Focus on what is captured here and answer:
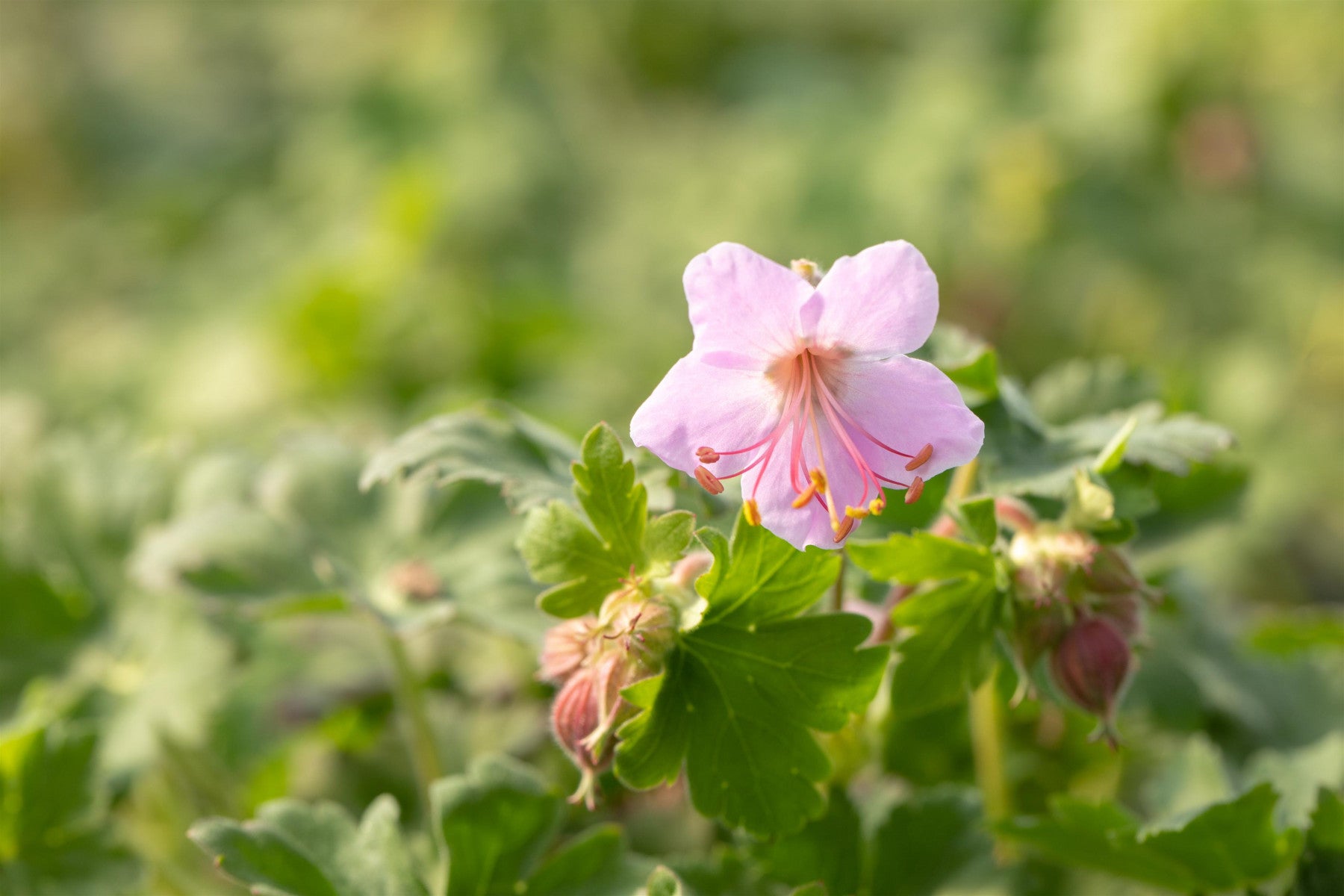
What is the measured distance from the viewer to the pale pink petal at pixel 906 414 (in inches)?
22.6

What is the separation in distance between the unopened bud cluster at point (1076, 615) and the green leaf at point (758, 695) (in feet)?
0.33

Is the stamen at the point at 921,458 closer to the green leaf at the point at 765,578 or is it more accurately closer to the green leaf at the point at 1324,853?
the green leaf at the point at 765,578

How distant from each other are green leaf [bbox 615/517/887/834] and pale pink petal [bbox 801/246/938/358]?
11 centimetres

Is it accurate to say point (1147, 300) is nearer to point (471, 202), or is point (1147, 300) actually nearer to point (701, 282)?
point (471, 202)

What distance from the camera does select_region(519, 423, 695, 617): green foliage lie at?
23.2 inches

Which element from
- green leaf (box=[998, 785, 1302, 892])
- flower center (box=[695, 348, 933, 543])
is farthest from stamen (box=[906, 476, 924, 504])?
green leaf (box=[998, 785, 1302, 892])

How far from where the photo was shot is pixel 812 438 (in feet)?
2.08

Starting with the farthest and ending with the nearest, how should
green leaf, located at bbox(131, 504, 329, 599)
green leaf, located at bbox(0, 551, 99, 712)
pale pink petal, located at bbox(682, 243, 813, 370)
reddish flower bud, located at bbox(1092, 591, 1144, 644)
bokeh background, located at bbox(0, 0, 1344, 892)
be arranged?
bokeh background, located at bbox(0, 0, 1344, 892)
green leaf, located at bbox(0, 551, 99, 712)
green leaf, located at bbox(131, 504, 329, 599)
reddish flower bud, located at bbox(1092, 591, 1144, 644)
pale pink petal, located at bbox(682, 243, 813, 370)

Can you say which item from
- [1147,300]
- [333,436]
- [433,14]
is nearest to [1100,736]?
[333,436]

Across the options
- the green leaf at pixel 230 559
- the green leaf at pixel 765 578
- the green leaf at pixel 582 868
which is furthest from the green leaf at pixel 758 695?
the green leaf at pixel 230 559

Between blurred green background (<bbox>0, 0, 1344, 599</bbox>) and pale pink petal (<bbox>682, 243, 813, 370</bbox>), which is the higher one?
pale pink petal (<bbox>682, 243, 813, 370</bbox>)

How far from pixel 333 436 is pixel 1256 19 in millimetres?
→ 2027

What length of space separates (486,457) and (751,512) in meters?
0.20

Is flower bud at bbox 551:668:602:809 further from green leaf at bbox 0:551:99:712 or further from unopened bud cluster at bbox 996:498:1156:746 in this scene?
green leaf at bbox 0:551:99:712
